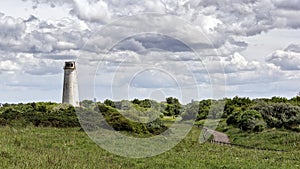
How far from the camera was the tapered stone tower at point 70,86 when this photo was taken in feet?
179

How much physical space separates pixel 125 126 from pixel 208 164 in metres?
13.0

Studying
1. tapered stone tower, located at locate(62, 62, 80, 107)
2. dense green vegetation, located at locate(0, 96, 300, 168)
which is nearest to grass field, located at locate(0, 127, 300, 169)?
dense green vegetation, located at locate(0, 96, 300, 168)

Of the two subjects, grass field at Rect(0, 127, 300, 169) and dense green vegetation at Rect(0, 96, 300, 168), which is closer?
grass field at Rect(0, 127, 300, 169)

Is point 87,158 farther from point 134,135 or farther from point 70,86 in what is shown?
point 70,86

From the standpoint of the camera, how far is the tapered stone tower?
5447cm

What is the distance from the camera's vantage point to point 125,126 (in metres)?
32.1

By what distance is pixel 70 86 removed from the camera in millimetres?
54875

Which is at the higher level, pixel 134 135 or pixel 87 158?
pixel 134 135

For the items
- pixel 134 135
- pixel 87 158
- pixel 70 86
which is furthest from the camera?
pixel 70 86

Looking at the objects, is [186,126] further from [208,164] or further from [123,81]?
[208,164]

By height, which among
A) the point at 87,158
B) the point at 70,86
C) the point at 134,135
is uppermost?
the point at 70,86

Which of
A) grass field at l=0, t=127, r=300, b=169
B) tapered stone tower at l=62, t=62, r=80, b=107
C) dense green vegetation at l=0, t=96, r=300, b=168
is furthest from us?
tapered stone tower at l=62, t=62, r=80, b=107

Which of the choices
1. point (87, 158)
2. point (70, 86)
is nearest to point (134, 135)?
point (87, 158)

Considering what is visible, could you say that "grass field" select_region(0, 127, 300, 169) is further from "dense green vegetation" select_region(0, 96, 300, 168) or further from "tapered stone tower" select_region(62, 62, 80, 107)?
"tapered stone tower" select_region(62, 62, 80, 107)
